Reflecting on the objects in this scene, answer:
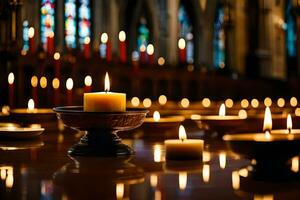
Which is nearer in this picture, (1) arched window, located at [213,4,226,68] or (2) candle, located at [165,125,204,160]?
(2) candle, located at [165,125,204,160]

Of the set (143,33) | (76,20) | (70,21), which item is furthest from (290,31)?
(70,21)

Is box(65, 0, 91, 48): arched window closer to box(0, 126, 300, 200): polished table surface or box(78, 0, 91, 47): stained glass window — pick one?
box(78, 0, 91, 47): stained glass window

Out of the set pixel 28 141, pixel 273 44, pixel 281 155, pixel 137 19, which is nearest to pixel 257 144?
pixel 281 155

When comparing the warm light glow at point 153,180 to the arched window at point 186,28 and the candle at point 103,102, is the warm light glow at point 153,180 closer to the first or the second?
the candle at point 103,102

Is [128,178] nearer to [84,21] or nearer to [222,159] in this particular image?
[222,159]

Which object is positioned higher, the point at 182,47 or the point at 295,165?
the point at 182,47

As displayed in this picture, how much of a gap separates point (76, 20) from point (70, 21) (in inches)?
12.8

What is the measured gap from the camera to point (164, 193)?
3.31ft

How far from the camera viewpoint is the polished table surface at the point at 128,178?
996 millimetres

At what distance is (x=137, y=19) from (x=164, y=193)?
1835 centimetres

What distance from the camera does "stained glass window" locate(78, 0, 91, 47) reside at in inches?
656

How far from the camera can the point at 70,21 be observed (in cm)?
1633

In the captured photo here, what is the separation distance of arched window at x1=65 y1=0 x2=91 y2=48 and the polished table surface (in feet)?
48.8

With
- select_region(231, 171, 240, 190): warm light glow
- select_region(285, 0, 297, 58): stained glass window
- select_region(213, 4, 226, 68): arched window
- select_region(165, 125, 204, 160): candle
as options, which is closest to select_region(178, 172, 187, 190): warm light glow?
select_region(231, 171, 240, 190): warm light glow
